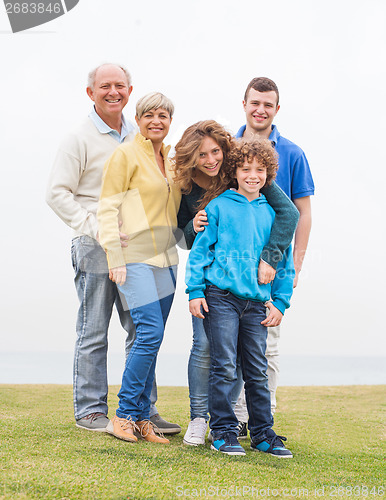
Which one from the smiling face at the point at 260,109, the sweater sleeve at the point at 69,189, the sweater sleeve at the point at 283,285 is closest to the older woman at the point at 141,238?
the sweater sleeve at the point at 69,189

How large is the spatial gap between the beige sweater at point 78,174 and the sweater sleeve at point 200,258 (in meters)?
0.65

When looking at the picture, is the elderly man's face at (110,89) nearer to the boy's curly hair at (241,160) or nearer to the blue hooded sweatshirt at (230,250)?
the boy's curly hair at (241,160)

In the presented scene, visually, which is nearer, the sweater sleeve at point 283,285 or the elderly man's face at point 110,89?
the sweater sleeve at point 283,285

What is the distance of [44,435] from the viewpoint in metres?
3.16

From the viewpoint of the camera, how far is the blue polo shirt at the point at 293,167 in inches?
138

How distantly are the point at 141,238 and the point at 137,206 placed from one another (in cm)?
17

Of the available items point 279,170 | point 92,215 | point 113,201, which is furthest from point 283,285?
point 92,215

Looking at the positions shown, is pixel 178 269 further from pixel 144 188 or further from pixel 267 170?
pixel 267 170

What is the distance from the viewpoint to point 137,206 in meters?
2.99

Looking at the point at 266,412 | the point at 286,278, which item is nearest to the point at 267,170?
the point at 286,278

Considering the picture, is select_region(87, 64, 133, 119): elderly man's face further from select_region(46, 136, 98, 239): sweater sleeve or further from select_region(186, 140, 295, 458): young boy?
select_region(186, 140, 295, 458): young boy

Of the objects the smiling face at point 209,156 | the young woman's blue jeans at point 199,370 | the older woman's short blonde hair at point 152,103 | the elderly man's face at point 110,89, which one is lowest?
the young woman's blue jeans at point 199,370

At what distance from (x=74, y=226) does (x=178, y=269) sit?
2.09ft

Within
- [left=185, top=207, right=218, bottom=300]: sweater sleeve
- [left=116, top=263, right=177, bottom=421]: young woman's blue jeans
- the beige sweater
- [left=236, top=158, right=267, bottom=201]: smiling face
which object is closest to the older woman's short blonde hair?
the beige sweater
